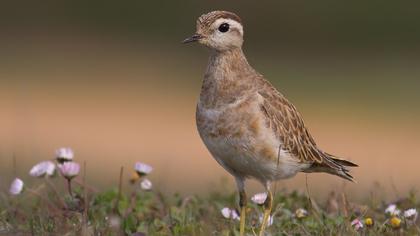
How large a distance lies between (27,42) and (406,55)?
336 inches

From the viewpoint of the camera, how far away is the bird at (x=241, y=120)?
7984 mm

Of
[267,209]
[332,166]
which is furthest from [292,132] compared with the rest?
[267,209]

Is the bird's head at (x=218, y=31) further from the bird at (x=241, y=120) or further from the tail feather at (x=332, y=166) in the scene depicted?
the tail feather at (x=332, y=166)

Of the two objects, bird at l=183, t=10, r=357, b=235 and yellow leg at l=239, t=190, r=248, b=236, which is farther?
bird at l=183, t=10, r=357, b=235

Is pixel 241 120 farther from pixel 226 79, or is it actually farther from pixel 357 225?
pixel 357 225

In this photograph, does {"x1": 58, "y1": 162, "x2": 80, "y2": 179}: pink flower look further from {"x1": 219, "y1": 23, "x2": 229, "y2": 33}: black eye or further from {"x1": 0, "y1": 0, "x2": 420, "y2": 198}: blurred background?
{"x1": 0, "y1": 0, "x2": 420, "y2": 198}: blurred background

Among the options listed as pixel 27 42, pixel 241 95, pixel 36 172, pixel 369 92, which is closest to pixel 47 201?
pixel 36 172

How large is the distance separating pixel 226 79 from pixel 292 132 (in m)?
0.69

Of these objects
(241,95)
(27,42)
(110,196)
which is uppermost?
(27,42)

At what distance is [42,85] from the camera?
815 inches

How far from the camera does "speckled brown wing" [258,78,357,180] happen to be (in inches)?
326

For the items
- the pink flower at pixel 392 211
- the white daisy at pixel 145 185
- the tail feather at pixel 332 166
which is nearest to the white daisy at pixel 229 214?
the white daisy at pixel 145 185

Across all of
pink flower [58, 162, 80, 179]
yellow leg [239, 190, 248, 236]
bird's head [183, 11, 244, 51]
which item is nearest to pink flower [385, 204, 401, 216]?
yellow leg [239, 190, 248, 236]

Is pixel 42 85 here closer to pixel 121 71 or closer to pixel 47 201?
pixel 121 71
